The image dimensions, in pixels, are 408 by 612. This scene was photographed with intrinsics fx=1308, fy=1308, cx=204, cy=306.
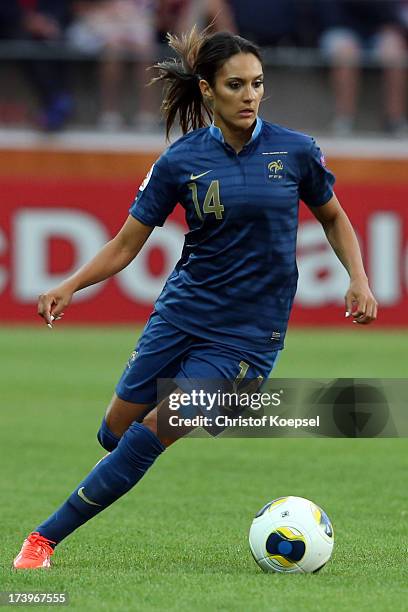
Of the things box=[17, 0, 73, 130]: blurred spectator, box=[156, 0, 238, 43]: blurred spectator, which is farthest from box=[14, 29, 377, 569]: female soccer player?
box=[17, 0, 73, 130]: blurred spectator

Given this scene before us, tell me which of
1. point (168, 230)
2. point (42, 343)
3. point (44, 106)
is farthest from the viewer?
point (44, 106)

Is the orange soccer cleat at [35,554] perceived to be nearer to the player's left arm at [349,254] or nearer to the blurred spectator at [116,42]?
the player's left arm at [349,254]

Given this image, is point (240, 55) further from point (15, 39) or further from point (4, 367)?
point (15, 39)

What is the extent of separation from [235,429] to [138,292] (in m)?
10.3

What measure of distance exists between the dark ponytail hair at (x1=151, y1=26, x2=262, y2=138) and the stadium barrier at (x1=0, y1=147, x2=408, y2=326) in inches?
389

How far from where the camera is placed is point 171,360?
17.1 feet

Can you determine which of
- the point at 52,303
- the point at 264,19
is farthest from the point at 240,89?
the point at 264,19

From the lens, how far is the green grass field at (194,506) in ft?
15.3

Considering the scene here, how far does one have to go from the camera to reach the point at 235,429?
547 centimetres

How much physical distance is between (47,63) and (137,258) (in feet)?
10.3

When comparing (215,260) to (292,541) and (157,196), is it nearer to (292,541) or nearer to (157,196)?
(157,196)

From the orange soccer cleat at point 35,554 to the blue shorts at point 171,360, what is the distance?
0.65m

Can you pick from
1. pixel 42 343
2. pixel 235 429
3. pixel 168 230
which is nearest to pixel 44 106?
pixel 168 230

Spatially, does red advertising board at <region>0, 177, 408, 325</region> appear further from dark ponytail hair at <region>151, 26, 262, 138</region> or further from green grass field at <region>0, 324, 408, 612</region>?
dark ponytail hair at <region>151, 26, 262, 138</region>
